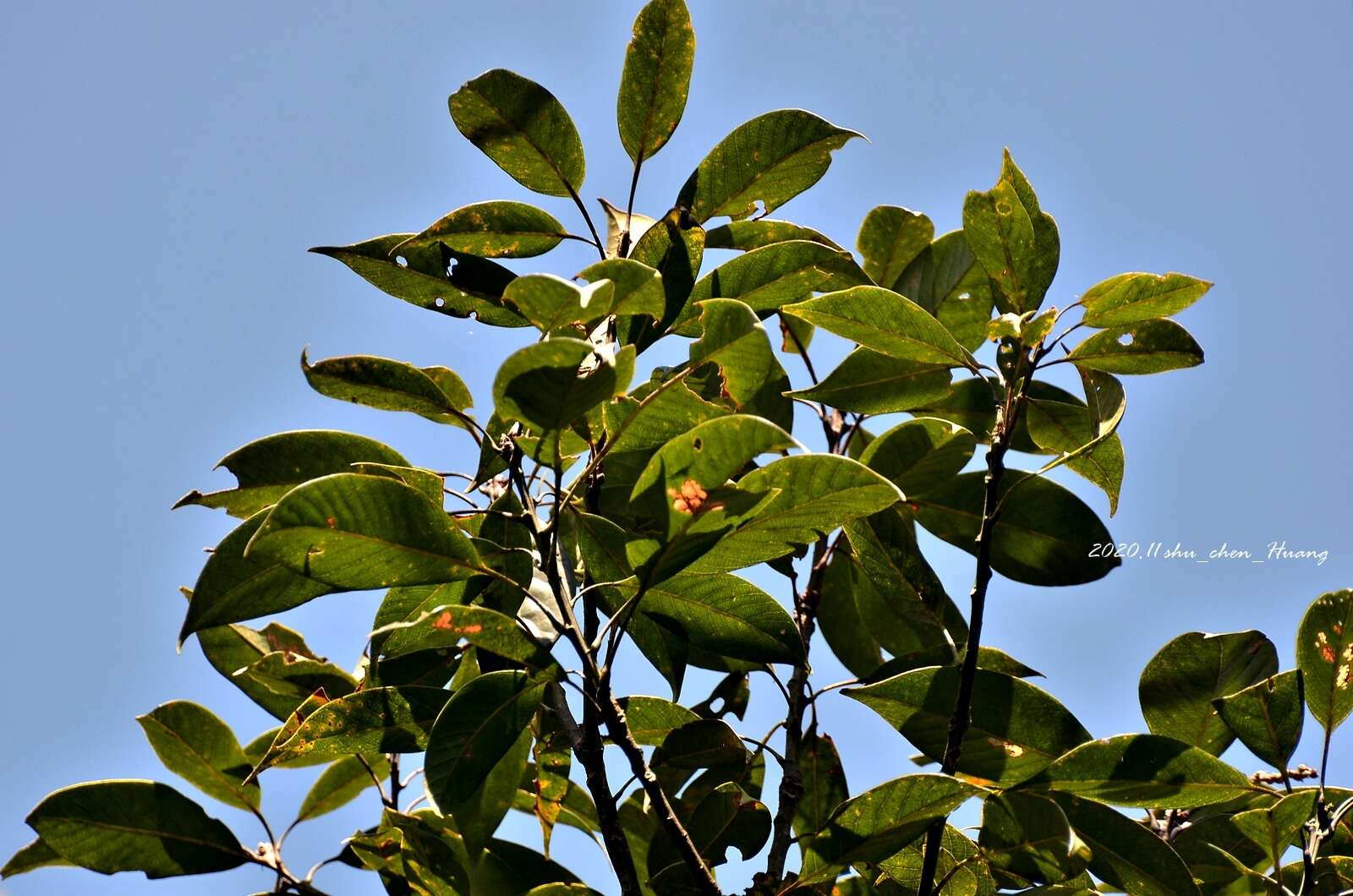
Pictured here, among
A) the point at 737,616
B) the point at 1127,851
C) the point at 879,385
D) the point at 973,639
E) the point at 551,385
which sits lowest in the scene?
the point at 1127,851

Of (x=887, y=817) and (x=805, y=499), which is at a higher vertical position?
(x=805, y=499)

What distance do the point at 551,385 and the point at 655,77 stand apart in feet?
2.17

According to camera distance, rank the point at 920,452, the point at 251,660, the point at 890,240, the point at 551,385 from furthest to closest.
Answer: the point at 890,240 < the point at 251,660 < the point at 920,452 < the point at 551,385

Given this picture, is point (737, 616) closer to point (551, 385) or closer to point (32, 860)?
point (551, 385)

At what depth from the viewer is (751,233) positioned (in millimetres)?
1637

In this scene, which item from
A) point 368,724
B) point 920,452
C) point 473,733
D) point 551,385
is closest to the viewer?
point 551,385

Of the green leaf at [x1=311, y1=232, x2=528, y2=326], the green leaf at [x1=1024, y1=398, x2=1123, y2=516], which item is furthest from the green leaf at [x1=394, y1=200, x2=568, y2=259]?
the green leaf at [x1=1024, y1=398, x2=1123, y2=516]

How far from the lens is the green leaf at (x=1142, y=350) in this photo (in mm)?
1388

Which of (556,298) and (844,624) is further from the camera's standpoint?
(844,624)

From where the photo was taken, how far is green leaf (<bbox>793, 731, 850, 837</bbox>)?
158 cm

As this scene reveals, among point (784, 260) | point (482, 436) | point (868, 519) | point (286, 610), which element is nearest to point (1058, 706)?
point (868, 519)

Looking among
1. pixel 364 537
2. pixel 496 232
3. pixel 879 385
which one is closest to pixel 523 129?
pixel 496 232

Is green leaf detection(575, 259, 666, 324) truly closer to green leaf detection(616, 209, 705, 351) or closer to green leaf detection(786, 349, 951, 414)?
green leaf detection(616, 209, 705, 351)

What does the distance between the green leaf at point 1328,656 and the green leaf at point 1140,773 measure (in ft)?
0.62
